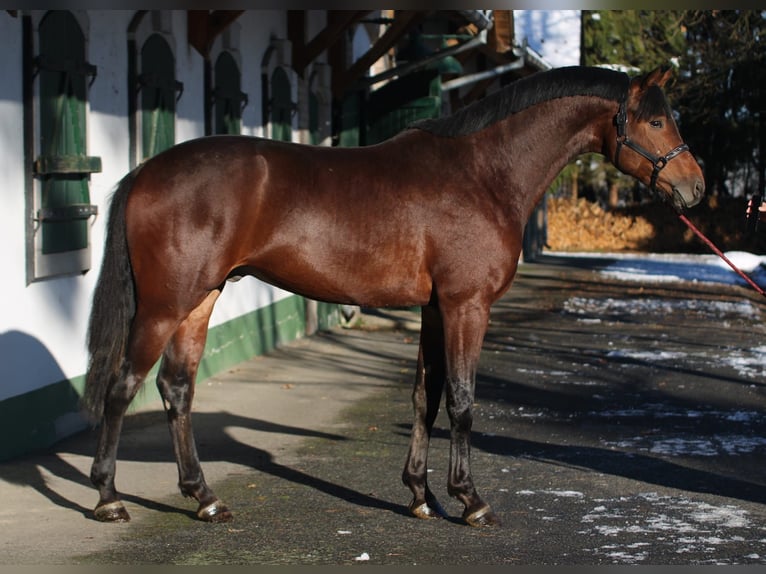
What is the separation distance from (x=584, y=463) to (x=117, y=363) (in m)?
3.01

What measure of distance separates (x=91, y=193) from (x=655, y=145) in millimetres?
4058

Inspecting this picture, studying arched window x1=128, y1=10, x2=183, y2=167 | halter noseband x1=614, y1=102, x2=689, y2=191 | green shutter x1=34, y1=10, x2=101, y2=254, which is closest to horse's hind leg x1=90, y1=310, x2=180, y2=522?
green shutter x1=34, y1=10, x2=101, y2=254

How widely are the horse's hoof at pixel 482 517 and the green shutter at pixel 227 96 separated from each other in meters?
5.96

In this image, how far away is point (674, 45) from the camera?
1260 inches

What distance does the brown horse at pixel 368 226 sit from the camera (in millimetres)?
5688

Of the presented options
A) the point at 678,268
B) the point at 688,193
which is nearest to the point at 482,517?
the point at 688,193

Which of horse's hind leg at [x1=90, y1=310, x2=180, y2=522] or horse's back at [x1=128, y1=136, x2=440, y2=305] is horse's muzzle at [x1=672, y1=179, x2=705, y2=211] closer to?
horse's back at [x1=128, y1=136, x2=440, y2=305]

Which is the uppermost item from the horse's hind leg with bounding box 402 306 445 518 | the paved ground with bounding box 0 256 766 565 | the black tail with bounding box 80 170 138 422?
the black tail with bounding box 80 170 138 422

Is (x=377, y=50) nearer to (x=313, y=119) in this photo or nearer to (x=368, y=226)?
(x=313, y=119)

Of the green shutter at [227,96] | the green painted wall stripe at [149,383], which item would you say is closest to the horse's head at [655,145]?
the green painted wall stripe at [149,383]

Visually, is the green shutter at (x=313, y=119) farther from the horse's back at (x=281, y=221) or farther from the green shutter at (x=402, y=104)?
the horse's back at (x=281, y=221)

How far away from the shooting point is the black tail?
5.77 m

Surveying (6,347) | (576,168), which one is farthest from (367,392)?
(576,168)

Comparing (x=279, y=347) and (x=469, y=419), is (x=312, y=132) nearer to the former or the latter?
(x=279, y=347)
